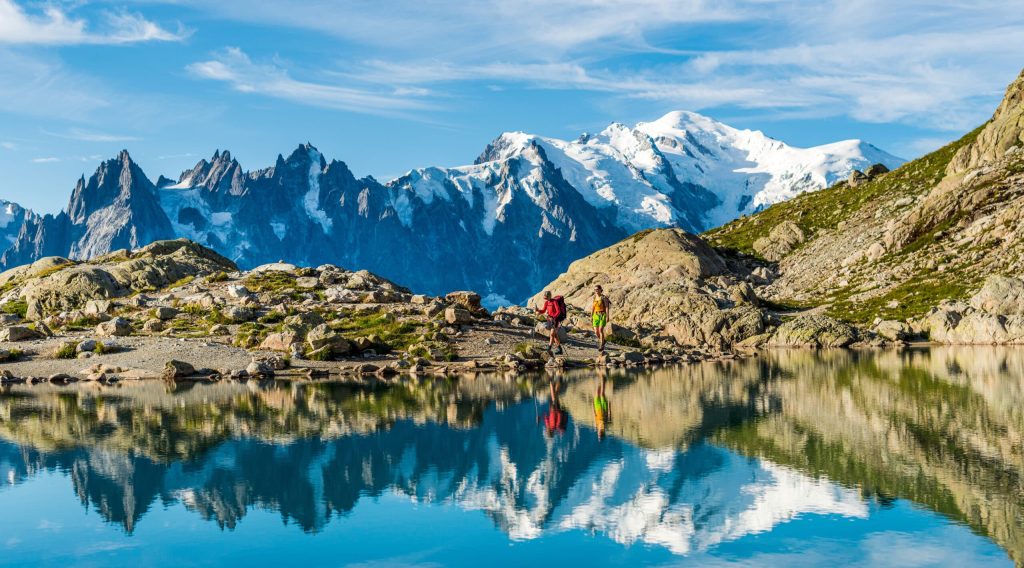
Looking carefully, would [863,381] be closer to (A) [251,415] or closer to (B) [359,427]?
(B) [359,427]

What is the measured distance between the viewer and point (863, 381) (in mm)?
40156

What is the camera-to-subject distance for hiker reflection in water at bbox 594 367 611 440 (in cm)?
2811

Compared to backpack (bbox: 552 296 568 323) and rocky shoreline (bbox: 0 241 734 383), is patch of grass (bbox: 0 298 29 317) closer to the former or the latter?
rocky shoreline (bbox: 0 241 734 383)

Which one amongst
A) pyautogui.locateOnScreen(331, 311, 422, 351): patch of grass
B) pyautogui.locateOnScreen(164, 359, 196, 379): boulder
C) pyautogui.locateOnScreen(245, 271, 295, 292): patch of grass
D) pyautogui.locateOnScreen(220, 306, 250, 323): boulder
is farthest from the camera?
pyautogui.locateOnScreen(245, 271, 295, 292): patch of grass

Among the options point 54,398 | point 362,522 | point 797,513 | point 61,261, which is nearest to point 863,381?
point 797,513

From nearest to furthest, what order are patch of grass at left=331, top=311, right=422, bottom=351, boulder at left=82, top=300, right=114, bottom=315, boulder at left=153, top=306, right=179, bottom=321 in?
patch of grass at left=331, top=311, right=422, bottom=351
boulder at left=153, top=306, right=179, bottom=321
boulder at left=82, top=300, right=114, bottom=315

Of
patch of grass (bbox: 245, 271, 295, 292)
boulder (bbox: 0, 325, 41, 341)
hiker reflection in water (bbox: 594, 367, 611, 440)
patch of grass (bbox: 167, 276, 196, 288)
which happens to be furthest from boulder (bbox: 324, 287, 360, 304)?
hiker reflection in water (bbox: 594, 367, 611, 440)

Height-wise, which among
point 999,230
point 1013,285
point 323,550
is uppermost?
point 999,230

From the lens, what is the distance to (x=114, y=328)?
58594 millimetres

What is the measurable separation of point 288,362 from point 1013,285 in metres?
57.1

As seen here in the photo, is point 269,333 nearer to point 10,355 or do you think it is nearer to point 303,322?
point 303,322

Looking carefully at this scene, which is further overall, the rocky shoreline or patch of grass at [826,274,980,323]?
patch of grass at [826,274,980,323]

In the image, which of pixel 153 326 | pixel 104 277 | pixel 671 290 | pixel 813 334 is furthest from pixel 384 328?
pixel 813 334

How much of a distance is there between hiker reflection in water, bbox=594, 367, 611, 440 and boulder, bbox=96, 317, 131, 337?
1289 inches
